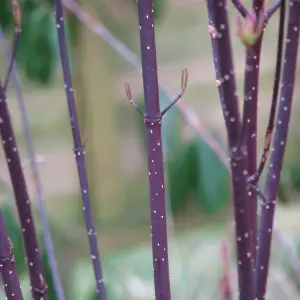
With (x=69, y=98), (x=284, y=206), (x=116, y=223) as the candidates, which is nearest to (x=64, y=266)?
(x=116, y=223)

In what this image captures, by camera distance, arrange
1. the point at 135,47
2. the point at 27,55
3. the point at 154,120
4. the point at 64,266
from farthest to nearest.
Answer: the point at 135,47 → the point at 64,266 → the point at 27,55 → the point at 154,120

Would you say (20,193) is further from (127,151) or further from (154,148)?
(127,151)

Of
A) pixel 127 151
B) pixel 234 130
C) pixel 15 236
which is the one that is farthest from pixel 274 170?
pixel 127 151

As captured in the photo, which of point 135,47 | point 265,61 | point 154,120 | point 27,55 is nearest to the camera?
point 154,120

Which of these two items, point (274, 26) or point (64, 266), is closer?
point (64, 266)

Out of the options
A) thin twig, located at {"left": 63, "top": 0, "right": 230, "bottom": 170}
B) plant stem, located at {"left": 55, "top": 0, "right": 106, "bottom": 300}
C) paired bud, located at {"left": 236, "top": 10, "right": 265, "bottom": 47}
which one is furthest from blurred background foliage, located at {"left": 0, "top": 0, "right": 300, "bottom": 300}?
paired bud, located at {"left": 236, "top": 10, "right": 265, "bottom": 47}

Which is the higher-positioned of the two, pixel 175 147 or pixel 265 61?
pixel 265 61

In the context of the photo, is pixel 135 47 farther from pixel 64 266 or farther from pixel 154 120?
pixel 154 120
